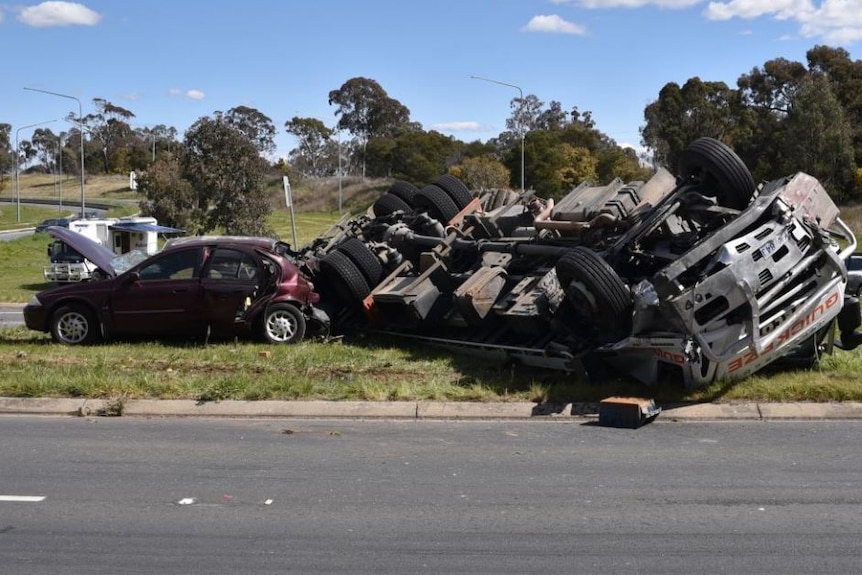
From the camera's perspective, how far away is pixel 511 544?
5.43m

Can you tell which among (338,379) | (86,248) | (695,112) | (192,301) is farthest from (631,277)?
(695,112)

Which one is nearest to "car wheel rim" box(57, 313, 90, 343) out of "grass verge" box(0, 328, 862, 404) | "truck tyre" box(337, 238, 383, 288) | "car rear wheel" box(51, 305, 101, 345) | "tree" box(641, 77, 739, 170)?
"car rear wheel" box(51, 305, 101, 345)

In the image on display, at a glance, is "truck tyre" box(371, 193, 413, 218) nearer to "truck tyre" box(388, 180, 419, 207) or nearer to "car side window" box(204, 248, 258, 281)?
"truck tyre" box(388, 180, 419, 207)

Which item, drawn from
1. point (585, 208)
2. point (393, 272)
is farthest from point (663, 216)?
point (393, 272)

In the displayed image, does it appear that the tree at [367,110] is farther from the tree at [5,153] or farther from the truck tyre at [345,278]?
the truck tyre at [345,278]

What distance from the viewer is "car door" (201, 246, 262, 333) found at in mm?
12234

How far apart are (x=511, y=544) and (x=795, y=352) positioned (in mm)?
5398

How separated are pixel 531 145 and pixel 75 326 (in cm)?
4442

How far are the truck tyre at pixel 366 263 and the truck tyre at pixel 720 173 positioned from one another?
4401 mm

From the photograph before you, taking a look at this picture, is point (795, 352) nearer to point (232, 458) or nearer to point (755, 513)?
point (755, 513)

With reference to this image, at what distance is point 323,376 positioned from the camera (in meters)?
10.0

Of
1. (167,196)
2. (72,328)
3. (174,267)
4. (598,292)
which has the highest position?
(167,196)

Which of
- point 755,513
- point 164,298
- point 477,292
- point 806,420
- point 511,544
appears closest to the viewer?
point 511,544

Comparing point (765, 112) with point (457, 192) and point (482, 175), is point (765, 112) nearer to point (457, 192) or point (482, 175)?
point (482, 175)
